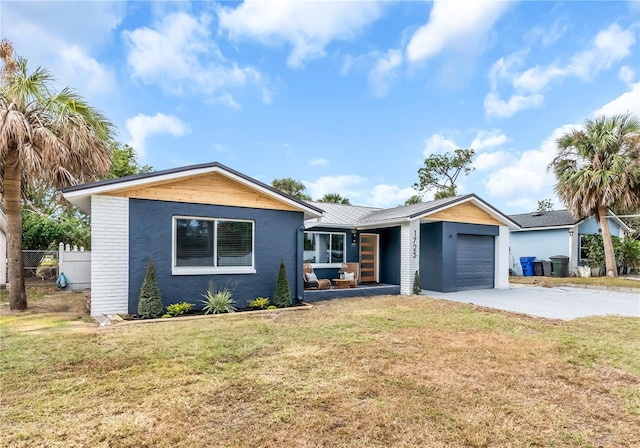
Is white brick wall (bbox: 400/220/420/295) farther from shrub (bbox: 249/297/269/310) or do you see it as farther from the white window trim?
shrub (bbox: 249/297/269/310)

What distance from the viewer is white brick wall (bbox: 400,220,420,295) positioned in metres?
13.4

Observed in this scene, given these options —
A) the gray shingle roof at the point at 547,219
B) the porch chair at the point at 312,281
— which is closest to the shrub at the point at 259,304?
the porch chair at the point at 312,281

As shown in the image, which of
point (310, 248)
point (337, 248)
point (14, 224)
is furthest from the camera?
point (337, 248)

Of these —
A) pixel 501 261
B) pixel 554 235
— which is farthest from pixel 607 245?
pixel 501 261

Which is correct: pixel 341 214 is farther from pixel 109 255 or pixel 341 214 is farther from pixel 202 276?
pixel 109 255

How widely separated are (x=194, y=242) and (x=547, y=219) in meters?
22.7

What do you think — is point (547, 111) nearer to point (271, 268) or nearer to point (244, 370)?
point (271, 268)

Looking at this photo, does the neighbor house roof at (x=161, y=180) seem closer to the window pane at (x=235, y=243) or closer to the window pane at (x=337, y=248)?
the window pane at (x=235, y=243)

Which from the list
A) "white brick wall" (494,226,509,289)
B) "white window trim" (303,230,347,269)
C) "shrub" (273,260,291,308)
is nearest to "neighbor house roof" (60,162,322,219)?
"shrub" (273,260,291,308)

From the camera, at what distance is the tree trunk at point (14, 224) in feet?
29.0

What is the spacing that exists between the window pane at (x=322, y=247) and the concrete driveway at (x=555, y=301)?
4.33 meters

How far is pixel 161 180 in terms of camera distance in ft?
29.5

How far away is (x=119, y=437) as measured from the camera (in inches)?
119

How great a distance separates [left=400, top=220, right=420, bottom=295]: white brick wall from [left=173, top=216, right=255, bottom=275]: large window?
6247mm
